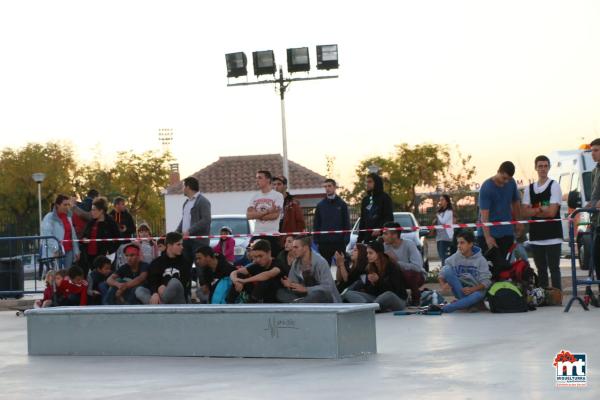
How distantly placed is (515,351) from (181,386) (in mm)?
3215

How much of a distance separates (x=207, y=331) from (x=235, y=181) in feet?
252

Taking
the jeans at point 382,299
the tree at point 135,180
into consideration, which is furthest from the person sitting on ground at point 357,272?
the tree at point 135,180

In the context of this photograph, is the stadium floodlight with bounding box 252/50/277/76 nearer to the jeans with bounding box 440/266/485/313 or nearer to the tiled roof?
the jeans with bounding box 440/266/485/313

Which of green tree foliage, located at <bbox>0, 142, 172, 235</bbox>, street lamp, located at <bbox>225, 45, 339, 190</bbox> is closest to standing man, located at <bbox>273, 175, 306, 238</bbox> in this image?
street lamp, located at <bbox>225, 45, 339, 190</bbox>

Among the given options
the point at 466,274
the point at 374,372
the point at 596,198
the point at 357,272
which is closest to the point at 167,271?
the point at 357,272

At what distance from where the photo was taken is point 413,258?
1725cm

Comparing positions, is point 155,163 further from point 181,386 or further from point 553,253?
point 181,386

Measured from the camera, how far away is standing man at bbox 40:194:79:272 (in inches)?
786

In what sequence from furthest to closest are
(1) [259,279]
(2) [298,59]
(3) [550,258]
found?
(2) [298,59] < (3) [550,258] < (1) [259,279]

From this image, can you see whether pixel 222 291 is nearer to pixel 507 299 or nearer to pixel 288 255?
pixel 288 255

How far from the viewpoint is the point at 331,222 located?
19000 mm

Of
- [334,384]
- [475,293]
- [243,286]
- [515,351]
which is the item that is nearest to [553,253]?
[475,293]

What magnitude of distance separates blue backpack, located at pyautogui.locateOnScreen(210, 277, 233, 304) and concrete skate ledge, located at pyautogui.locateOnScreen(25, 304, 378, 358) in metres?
3.11

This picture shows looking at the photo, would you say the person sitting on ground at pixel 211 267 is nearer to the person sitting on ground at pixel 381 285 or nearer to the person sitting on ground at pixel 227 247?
the person sitting on ground at pixel 381 285
